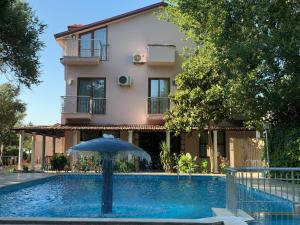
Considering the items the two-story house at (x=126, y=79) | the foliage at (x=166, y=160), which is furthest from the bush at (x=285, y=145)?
the two-story house at (x=126, y=79)

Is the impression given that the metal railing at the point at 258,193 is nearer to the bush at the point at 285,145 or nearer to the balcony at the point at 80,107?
the bush at the point at 285,145

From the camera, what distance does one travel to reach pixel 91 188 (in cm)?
1689

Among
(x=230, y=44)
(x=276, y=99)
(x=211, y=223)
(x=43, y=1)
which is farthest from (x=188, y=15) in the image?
(x=211, y=223)

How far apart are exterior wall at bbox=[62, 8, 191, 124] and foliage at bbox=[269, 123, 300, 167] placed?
931 centimetres

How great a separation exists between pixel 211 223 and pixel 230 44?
1193 centimetres

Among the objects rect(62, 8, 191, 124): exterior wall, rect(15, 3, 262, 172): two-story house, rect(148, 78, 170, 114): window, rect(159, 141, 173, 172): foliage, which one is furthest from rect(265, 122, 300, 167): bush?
rect(62, 8, 191, 124): exterior wall

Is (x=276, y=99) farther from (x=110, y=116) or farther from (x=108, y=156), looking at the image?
(x=110, y=116)

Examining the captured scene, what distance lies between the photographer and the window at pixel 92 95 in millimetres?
26734

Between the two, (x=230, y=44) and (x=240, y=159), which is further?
(x=240, y=159)

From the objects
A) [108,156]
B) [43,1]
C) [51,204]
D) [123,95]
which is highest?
[43,1]

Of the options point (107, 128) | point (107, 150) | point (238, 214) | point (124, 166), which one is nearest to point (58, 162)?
point (107, 128)

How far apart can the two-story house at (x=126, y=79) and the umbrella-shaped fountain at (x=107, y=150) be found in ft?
51.5

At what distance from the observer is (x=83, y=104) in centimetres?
2673

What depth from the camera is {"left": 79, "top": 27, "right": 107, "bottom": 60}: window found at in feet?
89.0
